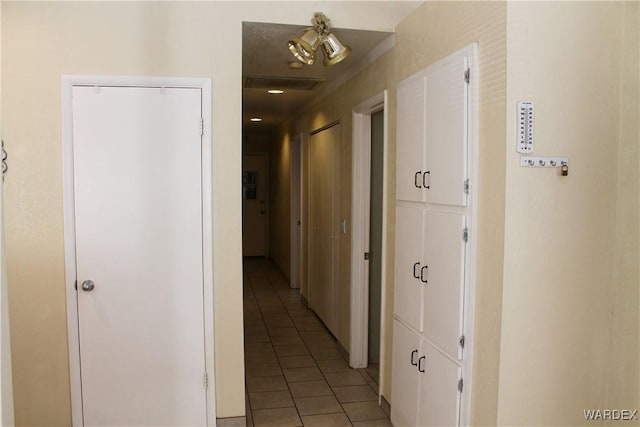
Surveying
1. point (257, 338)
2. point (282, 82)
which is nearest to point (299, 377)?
point (257, 338)

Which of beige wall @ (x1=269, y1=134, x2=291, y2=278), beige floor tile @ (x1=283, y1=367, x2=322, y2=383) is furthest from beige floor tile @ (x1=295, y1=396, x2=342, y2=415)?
beige wall @ (x1=269, y1=134, x2=291, y2=278)

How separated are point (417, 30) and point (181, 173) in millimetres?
1489

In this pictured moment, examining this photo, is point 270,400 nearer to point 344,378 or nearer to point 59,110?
point 344,378

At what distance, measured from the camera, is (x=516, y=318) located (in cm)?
211

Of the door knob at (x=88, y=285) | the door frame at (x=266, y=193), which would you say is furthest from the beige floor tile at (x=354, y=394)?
the door frame at (x=266, y=193)

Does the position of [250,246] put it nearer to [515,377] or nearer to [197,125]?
[197,125]

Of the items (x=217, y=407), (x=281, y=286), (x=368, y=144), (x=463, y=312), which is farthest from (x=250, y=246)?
(x=463, y=312)

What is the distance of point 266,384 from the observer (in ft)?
13.0

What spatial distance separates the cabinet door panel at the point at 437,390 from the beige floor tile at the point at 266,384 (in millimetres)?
1342

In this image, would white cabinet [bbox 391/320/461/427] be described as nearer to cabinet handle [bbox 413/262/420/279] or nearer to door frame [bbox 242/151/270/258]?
cabinet handle [bbox 413/262/420/279]

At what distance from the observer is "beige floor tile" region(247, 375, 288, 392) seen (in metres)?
3.87

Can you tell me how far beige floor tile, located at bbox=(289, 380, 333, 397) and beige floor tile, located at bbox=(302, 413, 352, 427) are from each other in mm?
345

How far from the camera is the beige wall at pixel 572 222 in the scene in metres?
2.07

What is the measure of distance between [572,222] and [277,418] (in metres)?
2.15
